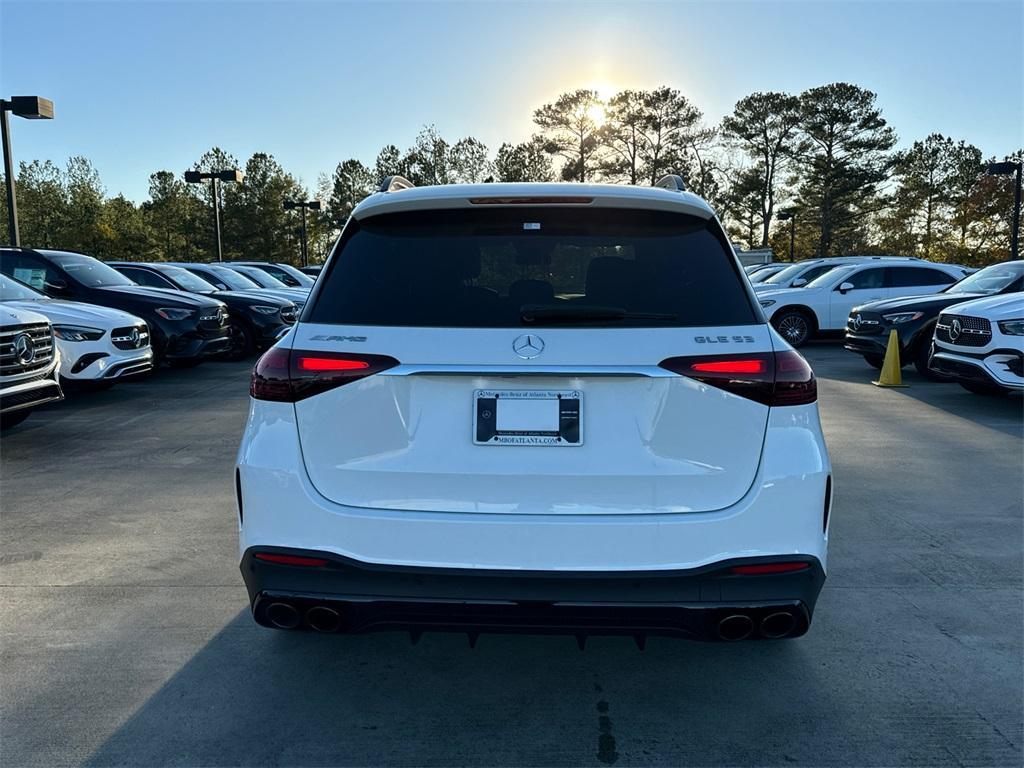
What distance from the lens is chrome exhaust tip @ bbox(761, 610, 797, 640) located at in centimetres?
263

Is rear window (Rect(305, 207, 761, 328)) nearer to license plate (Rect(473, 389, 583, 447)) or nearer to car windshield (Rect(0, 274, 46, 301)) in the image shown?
license plate (Rect(473, 389, 583, 447))

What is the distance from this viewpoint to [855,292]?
Answer: 55.3 feet

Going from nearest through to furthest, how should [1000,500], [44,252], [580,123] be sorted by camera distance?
[1000,500], [44,252], [580,123]

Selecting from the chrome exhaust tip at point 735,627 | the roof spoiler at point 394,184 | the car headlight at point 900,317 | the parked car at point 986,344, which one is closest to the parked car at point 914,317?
the car headlight at point 900,317

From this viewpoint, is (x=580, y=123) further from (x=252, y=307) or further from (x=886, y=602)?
(x=886, y=602)

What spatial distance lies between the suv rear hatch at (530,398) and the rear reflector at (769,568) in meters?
0.21

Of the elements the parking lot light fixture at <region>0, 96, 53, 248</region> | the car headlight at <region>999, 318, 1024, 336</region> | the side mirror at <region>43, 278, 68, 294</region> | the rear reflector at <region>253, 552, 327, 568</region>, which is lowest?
the rear reflector at <region>253, 552, 327, 568</region>

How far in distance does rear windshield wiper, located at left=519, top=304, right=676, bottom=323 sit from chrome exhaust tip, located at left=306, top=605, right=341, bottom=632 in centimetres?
109

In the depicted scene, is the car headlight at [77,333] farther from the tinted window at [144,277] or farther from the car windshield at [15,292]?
the tinted window at [144,277]

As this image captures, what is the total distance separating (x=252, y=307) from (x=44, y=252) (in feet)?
11.6

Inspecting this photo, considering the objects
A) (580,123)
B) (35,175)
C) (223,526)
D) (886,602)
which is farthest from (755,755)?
(35,175)

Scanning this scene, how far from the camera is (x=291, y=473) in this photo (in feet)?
8.77

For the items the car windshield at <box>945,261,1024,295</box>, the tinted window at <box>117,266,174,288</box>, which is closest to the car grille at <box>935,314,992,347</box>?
the car windshield at <box>945,261,1024,295</box>

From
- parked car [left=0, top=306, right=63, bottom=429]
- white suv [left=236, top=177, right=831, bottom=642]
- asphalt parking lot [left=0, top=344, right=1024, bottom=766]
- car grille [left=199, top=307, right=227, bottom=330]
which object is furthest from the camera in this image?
car grille [left=199, top=307, right=227, bottom=330]
